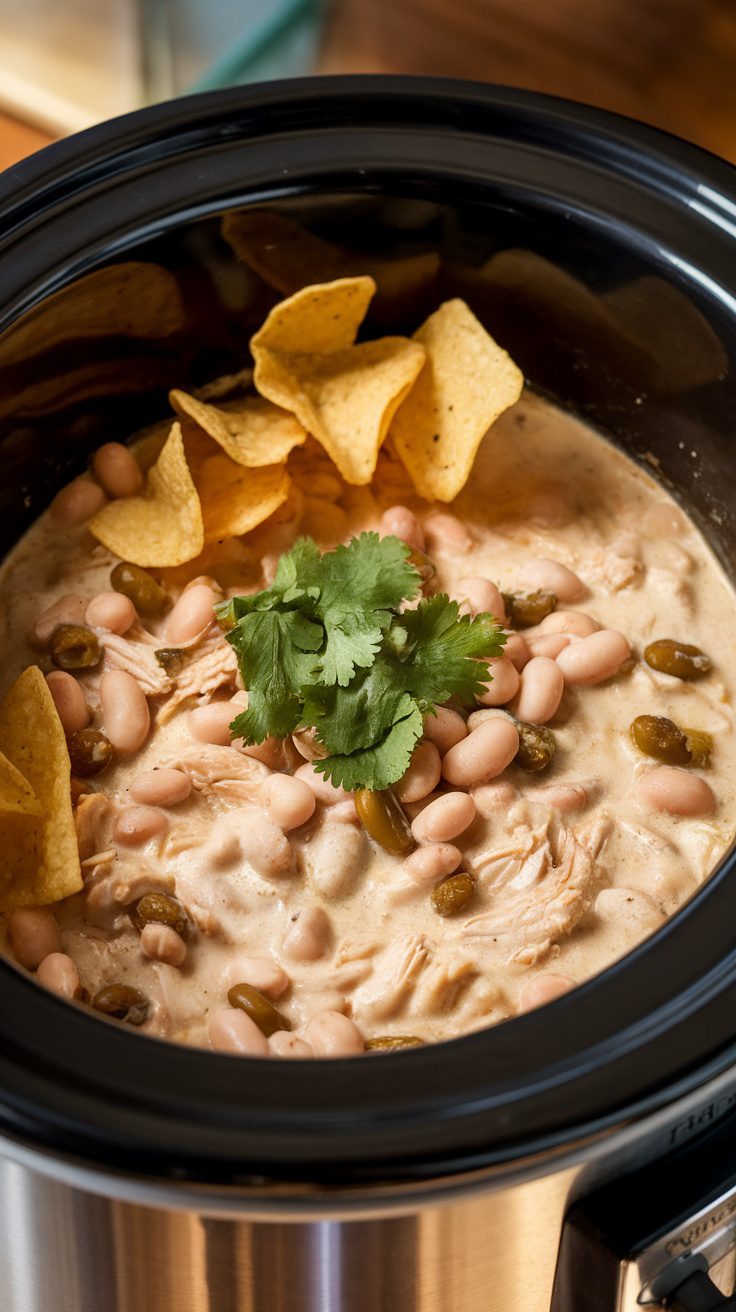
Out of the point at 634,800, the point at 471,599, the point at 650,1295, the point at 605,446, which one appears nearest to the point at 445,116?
the point at 605,446

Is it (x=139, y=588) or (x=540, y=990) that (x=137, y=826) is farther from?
(x=540, y=990)

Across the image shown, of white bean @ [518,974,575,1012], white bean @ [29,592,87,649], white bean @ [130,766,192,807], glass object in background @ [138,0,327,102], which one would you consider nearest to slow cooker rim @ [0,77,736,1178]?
white bean @ [518,974,575,1012]

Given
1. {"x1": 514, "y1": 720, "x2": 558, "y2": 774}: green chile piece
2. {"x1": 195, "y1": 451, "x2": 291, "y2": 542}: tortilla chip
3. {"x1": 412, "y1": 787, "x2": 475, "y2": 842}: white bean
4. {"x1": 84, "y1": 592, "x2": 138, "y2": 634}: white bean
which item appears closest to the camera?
{"x1": 412, "y1": 787, "x2": 475, "y2": 842}: white bean

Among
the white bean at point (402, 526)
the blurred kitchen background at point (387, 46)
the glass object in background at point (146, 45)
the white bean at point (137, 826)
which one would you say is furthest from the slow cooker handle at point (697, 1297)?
the glass object in background at point (146, 45)

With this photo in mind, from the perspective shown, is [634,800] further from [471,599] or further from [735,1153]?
[735,1153]

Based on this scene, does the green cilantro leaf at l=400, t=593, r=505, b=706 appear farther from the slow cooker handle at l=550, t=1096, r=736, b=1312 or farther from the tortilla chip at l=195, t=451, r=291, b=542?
the slow cooker handle at l=550, t=1096, r=736, b=1312

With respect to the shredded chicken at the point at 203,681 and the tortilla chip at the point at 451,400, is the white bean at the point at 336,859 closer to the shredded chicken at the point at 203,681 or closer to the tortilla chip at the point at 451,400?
the shredded chicken at the point at 203,681
